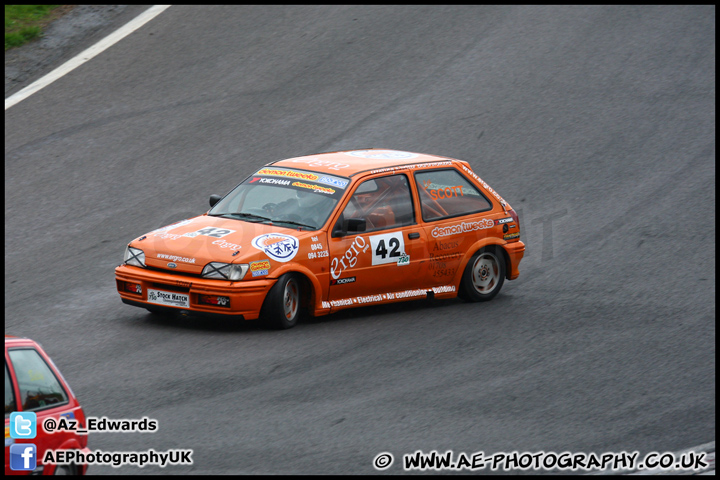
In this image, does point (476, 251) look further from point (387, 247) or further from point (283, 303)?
point (283, 303)

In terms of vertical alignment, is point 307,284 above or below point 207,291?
below

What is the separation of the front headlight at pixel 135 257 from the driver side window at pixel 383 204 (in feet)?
6.74

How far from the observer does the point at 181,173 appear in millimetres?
13930

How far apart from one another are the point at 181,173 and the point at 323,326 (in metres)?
5.43

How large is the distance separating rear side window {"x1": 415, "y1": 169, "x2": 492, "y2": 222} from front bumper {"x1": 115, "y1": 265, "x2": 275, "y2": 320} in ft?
7.56

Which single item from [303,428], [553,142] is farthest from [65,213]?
[553,142]

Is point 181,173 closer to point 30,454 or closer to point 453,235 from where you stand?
point 453,235

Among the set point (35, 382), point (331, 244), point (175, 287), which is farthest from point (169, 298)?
point (35, 382)

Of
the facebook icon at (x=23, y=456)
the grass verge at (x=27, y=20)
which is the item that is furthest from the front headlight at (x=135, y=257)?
the grass verge at (x=27, y=20)

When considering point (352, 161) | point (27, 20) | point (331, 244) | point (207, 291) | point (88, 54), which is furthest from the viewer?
point (27, 20)

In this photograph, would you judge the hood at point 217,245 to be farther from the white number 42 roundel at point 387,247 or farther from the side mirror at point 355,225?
the white number 42 roundel at point 387,247

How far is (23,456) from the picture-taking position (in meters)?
4.83

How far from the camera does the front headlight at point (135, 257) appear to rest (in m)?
9.17

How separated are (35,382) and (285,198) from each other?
16.7 ft
